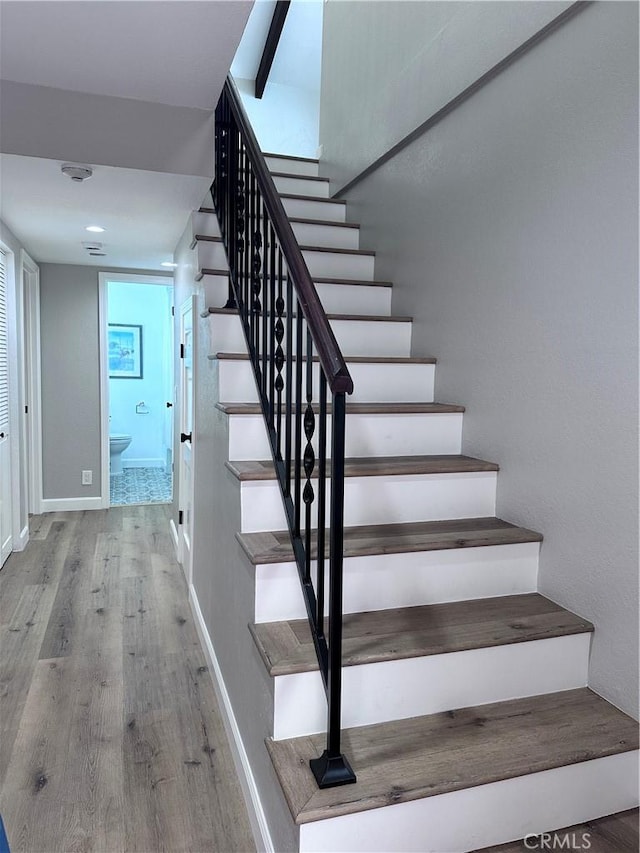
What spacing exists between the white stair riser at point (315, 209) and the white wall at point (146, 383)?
4.24 meters

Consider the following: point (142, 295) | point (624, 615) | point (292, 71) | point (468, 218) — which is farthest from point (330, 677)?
point (142, 295)

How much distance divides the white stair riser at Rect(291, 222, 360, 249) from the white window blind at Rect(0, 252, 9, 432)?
196 centimetres

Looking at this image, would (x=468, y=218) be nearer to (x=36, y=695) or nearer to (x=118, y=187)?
(x=118, y=187)

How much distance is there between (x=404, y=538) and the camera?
6.27 ft

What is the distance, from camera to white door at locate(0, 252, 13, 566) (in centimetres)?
385

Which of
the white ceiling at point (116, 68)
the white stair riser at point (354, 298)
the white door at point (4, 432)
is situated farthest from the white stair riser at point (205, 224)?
the white door at point (4, 432)

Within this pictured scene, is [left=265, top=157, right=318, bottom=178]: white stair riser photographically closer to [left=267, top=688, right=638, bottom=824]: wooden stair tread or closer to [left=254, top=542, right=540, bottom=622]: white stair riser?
[left=254, top=542, right=540, bottom=622]: white stair riser

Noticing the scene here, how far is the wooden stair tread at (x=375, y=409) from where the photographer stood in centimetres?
210

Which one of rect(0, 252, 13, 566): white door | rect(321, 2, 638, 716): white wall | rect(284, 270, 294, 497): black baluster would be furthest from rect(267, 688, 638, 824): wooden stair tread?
rect(0, 252, 13, 566): white door

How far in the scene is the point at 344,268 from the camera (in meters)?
3.18

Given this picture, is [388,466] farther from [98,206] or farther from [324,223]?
[98,206]

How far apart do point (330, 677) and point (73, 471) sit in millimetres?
4665
